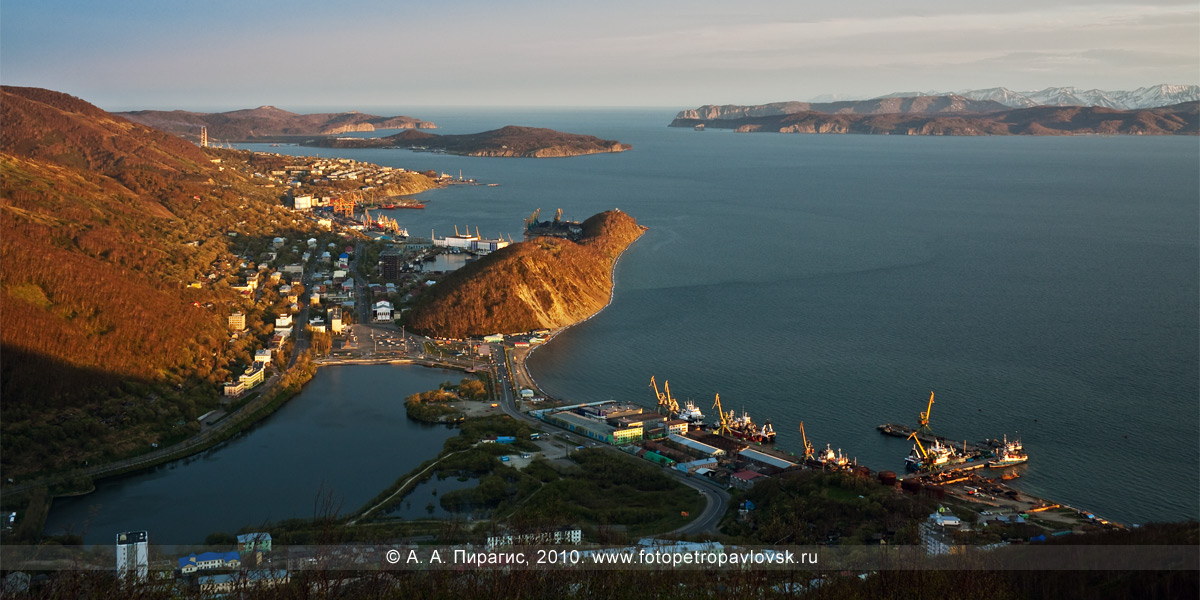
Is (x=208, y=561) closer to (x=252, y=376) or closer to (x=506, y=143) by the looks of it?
(x=252, y=376)

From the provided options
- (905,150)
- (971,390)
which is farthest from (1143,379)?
(905,150)

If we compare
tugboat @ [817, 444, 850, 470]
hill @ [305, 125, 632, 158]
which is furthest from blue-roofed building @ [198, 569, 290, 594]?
hill @ [305, 125, 632, 158]

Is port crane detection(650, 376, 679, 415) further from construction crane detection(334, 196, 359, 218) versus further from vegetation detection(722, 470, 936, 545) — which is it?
construction crane detection(334, 196, 359, 218)

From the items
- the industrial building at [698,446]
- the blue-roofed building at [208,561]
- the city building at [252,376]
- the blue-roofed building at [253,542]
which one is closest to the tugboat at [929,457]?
the industrial building at [698,446]

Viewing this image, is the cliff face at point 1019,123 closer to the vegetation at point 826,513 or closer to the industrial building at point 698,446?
the industrial building at point 698,446

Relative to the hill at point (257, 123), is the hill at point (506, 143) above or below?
below

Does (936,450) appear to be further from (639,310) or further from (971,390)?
(639,310)
